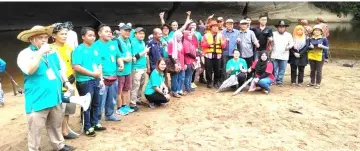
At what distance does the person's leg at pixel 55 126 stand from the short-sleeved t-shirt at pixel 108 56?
4.00 ft

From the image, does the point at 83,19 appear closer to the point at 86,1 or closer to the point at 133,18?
the point at 86,1

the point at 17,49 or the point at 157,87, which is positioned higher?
the point at 17,49

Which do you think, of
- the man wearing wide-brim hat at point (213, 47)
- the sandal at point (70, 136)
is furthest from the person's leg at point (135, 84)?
the man wearing wide-brim hat at point (213, 47)

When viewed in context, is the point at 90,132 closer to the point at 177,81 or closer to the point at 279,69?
the point at 177,81

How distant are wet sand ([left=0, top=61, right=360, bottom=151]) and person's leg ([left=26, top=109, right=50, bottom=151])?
1.86ft

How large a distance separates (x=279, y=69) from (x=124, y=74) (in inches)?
158

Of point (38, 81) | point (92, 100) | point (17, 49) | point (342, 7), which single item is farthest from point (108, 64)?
point (342, 7)

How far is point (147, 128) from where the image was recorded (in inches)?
225

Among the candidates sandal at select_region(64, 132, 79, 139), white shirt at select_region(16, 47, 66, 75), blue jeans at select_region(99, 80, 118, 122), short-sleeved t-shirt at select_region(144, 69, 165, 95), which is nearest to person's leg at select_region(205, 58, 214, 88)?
short-sleeved t-shirt at select_region(144, 69, 165, 95)

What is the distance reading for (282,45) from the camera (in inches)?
332

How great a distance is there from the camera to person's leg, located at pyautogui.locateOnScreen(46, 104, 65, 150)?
4.55m

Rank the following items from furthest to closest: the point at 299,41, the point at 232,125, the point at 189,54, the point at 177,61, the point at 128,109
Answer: the point at 299,41 < the point at 189,54 < the point at 177,61 < the point at 128,109 < the point at 232,125

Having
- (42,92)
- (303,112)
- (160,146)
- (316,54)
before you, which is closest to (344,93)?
(316,54)

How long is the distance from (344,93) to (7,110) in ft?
22.7
